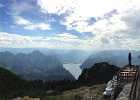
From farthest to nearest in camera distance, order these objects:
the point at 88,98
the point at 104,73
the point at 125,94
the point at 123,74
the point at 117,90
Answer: the point at 104,73 → the point at 88,98 → the point at 123,74 → the point at 117,90 → the point at 125,94

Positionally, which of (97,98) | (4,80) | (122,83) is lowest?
(4,80)

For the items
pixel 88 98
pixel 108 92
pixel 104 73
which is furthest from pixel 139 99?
pixel 104 73

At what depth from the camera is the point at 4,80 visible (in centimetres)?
16800

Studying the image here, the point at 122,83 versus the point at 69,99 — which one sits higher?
the point at 122,83

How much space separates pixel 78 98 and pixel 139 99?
25582 mm

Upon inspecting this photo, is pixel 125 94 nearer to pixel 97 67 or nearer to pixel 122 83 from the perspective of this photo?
pixel 122 83

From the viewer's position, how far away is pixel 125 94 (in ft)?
104

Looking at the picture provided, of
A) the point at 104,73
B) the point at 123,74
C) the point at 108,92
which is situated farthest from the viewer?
the point at 104,73

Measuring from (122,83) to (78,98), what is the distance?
12894 mm

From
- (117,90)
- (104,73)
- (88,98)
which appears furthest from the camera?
(104,73)

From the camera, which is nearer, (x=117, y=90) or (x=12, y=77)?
(x=117, y=90)

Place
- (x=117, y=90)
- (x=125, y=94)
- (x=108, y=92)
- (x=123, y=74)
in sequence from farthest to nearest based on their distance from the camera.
→ (x=123, y=74) < (x=108, y=92) < (x=117, y=90) < (x=125, y=94)

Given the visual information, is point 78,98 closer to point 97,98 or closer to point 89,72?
point 97,98

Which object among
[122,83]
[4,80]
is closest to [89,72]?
[4,80]
